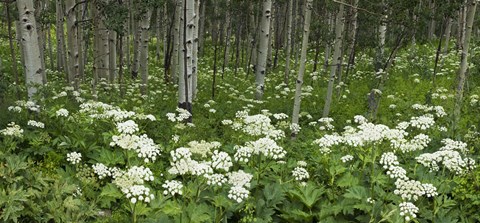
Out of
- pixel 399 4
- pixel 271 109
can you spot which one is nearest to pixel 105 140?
pixel 271 109

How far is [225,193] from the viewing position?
16.3ft

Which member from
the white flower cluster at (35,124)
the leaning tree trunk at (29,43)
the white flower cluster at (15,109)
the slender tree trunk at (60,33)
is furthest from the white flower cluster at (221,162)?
the slender tree trunk at (60,33)

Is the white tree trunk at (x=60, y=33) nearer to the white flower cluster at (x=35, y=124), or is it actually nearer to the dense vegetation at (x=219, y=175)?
the dense vegetation at (x=219, y=175)

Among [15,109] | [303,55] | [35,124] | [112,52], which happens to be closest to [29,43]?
[15,109]

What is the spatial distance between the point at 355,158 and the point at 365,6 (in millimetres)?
12396

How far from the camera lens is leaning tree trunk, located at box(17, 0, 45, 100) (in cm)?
735

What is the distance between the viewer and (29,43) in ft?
24.3

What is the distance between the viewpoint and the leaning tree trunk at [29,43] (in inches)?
289

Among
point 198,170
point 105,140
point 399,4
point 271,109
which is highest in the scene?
point 399,4

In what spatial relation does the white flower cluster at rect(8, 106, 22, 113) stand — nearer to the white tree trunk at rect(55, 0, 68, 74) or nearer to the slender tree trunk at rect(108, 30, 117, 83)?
the slender tree trunk at rect(108, 30, 117, 83)

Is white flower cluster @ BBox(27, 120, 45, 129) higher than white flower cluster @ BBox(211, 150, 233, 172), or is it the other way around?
white flower cluster @ BBox(211, 150, 233, 172)

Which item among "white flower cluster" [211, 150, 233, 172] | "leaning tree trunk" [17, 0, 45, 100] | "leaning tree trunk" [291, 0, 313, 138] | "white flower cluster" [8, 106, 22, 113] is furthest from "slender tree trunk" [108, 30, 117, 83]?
"white flower cluster" [211, 150, 233, 172]

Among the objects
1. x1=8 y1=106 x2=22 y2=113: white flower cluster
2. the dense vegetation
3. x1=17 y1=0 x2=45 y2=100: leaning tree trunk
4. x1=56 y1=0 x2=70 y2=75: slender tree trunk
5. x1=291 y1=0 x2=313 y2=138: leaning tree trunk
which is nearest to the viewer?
the dense vegetation

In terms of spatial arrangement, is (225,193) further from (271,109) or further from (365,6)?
(365,6)
